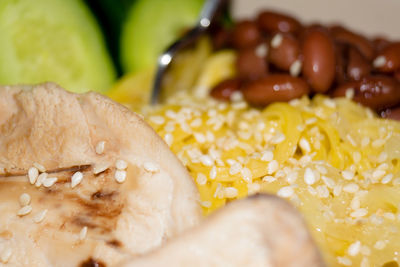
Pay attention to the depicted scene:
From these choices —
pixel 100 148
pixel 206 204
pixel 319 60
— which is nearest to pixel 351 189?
pixel 206 204

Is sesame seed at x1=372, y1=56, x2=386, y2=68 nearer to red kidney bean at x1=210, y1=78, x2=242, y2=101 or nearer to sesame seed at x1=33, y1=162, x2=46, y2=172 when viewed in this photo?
red kidney bean at x1=210, y1=78, x2=242, y2=101

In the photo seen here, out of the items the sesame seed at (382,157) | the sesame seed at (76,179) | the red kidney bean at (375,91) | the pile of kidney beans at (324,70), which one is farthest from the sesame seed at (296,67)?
the sesame seed at (76,179)

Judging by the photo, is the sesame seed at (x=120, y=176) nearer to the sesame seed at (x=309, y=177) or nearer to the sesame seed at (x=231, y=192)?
the sesame seed at (x=231, y=192)

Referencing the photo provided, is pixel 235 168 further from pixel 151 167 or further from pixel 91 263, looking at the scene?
pixel 91 263

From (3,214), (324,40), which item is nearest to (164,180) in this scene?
(3,214)

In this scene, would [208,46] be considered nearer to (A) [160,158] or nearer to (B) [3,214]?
(A) [160,158]

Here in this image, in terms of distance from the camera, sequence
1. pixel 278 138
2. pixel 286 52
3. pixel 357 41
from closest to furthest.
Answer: pixel 278 138 < pixel 286 52 < pixel 357 41
